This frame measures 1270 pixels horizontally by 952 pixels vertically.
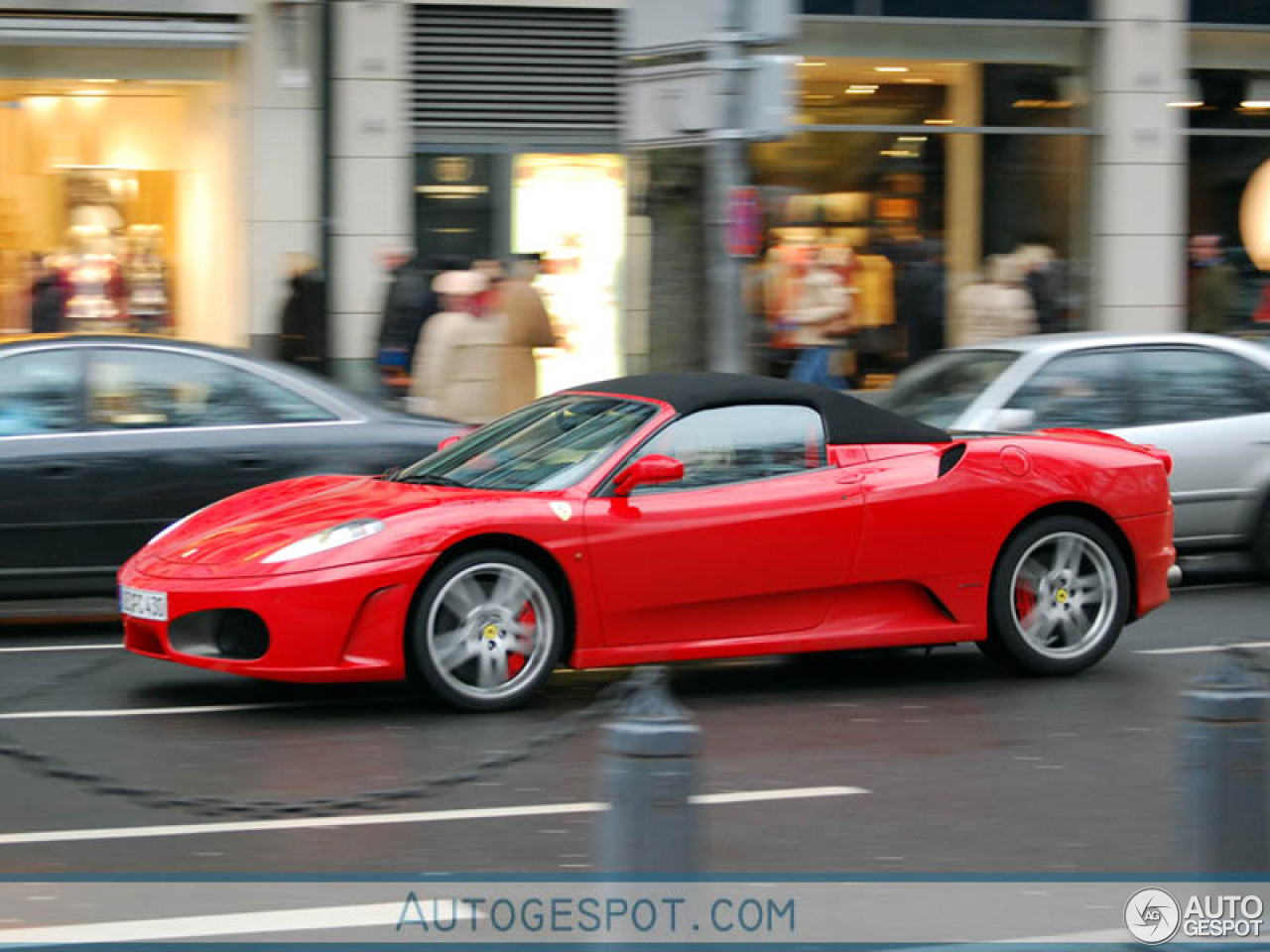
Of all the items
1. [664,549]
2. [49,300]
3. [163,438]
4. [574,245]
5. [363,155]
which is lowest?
[664,549]

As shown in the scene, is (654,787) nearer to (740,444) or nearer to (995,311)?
(740,444)

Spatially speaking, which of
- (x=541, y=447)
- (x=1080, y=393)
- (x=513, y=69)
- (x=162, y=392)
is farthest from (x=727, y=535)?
(x=513, y=69)

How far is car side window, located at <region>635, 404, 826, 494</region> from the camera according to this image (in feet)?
25.6

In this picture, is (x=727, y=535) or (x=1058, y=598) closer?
(x=727, y=535)

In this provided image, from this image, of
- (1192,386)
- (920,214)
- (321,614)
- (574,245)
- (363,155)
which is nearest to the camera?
(321,614)

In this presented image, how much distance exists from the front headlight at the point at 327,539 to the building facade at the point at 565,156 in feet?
25.4

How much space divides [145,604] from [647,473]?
1.90 m

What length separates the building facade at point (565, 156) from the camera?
16.6 m

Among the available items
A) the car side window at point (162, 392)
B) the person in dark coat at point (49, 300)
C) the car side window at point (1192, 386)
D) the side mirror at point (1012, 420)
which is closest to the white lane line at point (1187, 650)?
the side mirror at point (1012, 420)

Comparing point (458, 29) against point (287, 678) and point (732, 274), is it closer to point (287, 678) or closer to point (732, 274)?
point (732, 274)

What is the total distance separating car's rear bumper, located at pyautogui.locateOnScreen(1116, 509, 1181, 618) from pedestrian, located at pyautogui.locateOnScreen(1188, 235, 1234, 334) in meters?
9.77

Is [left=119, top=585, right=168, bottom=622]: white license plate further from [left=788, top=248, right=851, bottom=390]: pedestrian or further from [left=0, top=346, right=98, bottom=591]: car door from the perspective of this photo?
[left=788, top=248, right=851, bottom=390]: pedestrian

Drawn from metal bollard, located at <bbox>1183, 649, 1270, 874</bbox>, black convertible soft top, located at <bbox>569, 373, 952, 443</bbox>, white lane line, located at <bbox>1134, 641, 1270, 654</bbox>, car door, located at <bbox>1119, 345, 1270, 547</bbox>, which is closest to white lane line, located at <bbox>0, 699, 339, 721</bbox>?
black convertible soft top, located at <bbox>569, 373, 952, 443</bbox>

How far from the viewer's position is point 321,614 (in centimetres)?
718
